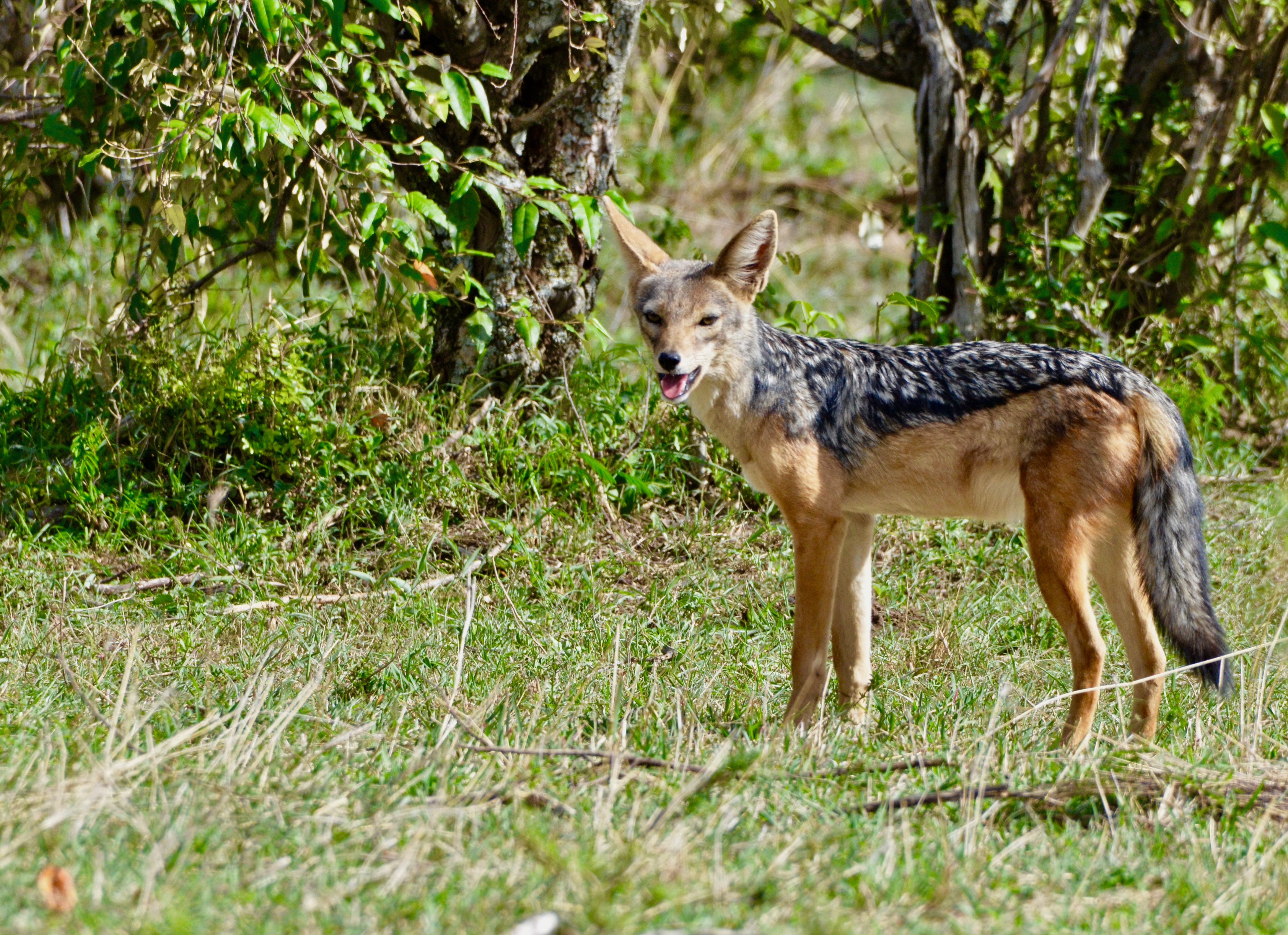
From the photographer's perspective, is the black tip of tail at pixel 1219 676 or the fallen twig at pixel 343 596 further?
the fallen twig at pixel 343 596

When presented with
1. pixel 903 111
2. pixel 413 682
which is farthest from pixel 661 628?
pixel 903 111

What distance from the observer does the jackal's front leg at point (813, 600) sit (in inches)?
178

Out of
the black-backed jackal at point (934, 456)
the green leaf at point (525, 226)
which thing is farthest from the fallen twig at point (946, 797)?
the green leaf at point (525, 226)

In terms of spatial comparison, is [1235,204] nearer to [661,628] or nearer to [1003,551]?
[1003,551]

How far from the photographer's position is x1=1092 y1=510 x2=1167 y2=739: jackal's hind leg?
4.35 metres

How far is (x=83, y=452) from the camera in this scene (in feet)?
19.1

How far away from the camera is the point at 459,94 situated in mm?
5043

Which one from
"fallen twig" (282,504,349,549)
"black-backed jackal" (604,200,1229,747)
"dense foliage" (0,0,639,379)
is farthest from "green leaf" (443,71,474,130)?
"fallen twig" (282,504,349,549)

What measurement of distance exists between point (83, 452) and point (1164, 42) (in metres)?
6.21

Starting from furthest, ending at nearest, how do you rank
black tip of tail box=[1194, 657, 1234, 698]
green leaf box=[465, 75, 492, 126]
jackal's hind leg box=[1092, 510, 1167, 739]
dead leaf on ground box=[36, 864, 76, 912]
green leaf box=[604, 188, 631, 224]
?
green leaf box=[604, 188, 631, 224]
green leaf box=[465, 75, 492, 126]
jackal's hind leg box=[1092, 510, 1167, 739]
black tip of tail box=[1194, 657, 1234, 698]
dead leaf on ground box=[36, 864, 76, 912]

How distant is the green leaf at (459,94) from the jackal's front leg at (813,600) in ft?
7.05

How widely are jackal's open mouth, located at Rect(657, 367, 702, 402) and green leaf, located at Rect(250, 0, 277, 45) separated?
188cm

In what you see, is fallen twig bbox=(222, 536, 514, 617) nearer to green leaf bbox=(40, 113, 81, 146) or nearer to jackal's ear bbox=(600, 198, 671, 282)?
jackal's ear bbox=(600, 198, 671, 282)

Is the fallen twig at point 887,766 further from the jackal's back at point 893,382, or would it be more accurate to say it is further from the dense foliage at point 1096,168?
the dense foliage at point 1096,168
